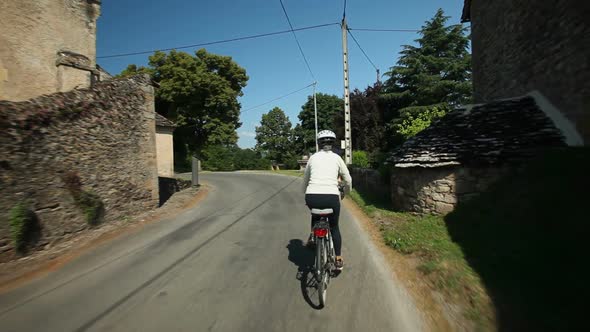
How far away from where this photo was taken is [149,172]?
1044 centimetres

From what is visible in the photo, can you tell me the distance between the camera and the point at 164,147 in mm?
21891

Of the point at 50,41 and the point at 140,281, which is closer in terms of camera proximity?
the point at 140,281

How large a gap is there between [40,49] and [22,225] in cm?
890

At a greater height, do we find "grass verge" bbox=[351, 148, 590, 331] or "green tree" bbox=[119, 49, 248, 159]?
"green tree" bbox=[119, 49, 248, 159]

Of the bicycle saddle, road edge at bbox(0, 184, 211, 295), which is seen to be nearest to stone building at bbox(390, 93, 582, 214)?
the bicycle saddle

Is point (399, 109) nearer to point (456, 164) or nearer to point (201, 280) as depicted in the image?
point (456, 164)

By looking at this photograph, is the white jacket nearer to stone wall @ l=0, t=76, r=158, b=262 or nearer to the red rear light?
the red rear light

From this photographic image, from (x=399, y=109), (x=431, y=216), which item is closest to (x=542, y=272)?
(x=431, y=216)

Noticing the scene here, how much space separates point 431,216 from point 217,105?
32.8 metres

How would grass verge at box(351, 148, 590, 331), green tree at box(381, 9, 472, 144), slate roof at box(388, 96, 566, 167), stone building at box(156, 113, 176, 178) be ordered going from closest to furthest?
grass verge at box(351, 148, 590, 331) < slate roof at box(388, 96, 566, 167) < stone building at box(156, 113, 176, 178) < green tree at box(381, 9, 472, 144)

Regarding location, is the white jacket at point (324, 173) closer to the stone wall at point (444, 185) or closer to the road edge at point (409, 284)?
the road edge at point (409, 284)

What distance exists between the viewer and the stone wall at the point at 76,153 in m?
5.66

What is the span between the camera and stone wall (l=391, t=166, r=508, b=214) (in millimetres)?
6988

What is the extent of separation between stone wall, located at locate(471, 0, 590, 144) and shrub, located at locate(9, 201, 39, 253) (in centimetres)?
1128
